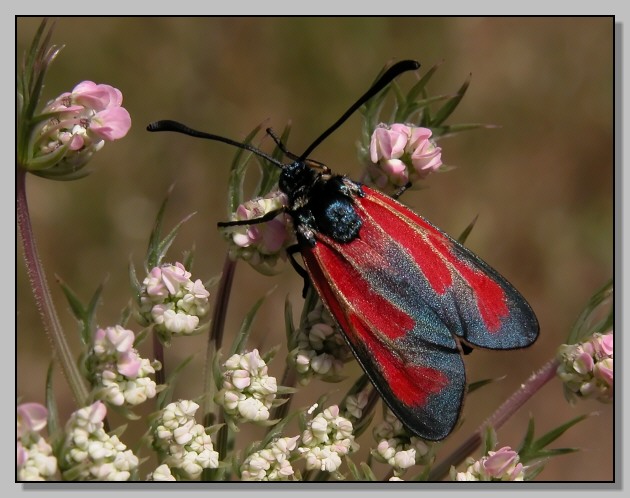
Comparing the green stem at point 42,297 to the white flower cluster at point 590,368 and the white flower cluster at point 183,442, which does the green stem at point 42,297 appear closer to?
the white flower cluster at point 183,442

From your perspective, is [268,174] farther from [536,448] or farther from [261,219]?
[536,448]

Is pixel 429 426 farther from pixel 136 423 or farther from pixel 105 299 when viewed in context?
pixel 105 299

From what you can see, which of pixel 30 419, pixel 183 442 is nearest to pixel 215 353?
pixel 183 442

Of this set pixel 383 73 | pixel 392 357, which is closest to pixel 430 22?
pixel 383 73

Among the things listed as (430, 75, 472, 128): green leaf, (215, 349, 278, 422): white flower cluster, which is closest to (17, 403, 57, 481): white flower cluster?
(215, 349, 278, 422): white flower cluster

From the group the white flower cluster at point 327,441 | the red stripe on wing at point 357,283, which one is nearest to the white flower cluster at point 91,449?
the white flower cluster at point 327,441

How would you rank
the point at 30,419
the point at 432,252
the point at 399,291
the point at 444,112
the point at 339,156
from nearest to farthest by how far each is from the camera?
the point at 30,419
the point at 399,291
the point at 432,252
the point at 444,112
the point at 339,156
